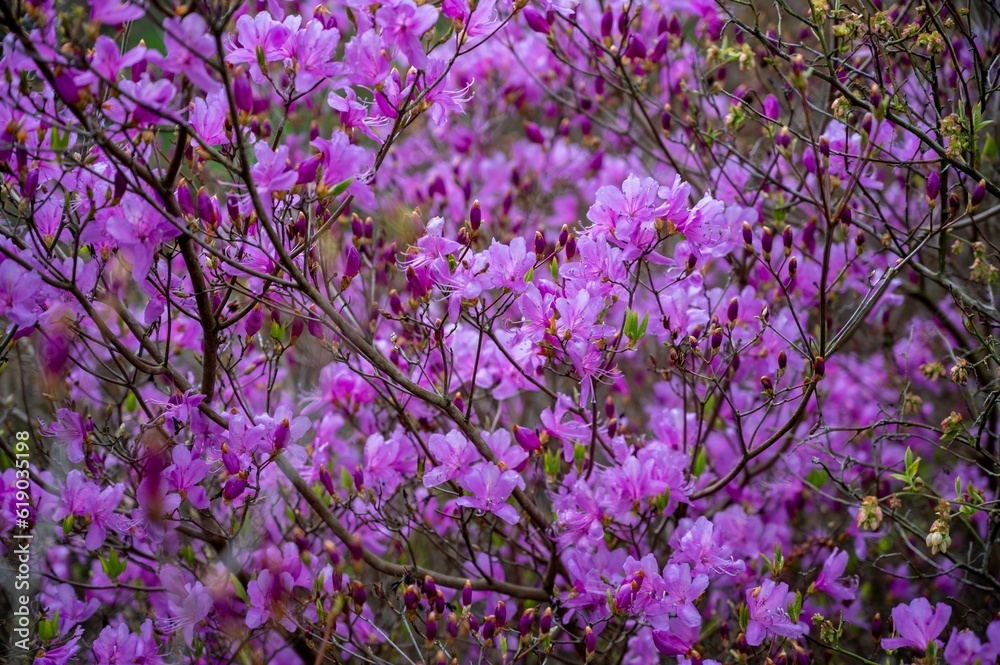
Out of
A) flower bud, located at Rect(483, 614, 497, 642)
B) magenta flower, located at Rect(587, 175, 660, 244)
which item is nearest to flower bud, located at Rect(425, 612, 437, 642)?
flower bud, located at Rect(483, 614, 497, 642)

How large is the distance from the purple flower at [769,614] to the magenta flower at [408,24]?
150 centimetres

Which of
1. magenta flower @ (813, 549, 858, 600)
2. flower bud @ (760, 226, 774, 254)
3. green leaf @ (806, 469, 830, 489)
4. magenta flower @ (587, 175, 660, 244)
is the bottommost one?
magenta flower @ (813, 549, 858, 600)

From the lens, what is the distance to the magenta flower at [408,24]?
1800mm

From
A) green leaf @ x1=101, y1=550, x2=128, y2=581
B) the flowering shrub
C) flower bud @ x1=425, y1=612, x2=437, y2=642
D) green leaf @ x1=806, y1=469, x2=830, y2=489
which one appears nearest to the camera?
the flowering shrub

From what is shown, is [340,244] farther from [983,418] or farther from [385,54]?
[983,418]

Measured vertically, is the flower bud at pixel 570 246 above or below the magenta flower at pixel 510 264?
above

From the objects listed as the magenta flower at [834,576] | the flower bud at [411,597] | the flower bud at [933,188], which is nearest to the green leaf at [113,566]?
the flower bud at [411,597]

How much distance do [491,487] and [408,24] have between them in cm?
109

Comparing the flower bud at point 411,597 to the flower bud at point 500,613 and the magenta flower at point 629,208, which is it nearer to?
the flower bud at point 500,613

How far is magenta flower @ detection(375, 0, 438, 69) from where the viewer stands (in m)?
1.80

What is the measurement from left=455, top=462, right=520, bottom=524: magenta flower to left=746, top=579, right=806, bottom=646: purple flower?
0.63 metres

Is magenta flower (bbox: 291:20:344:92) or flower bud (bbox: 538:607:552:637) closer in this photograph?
magenta flower (bbox: 291:20:344:92)

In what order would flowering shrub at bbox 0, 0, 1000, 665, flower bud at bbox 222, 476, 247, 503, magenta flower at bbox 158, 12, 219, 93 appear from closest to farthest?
magenta flower at bbox 158, 12, 219, 93 → flowering shrub at bbox 0, 0, 1000, 665 → flower bud at bbox 222, 476, 247, 503

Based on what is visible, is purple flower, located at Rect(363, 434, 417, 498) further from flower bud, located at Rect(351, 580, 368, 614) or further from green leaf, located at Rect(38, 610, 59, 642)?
green leaf, located at Rect(38, 610, 59, 642)
